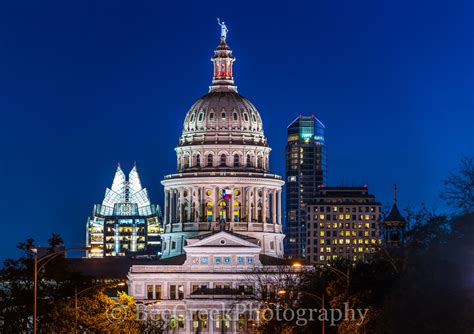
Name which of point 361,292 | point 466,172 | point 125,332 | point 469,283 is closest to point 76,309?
point 125,332

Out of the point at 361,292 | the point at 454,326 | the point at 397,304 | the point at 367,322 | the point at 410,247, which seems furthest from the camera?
the point at 410,247

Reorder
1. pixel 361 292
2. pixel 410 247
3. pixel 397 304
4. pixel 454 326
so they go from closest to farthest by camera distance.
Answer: pixel 454 326, pixel 397 304, pixel 361 292, pixel 410 247

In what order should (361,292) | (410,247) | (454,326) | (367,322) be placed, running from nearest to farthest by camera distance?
(454,326) < (367,322) < (361,292) < (410,247)

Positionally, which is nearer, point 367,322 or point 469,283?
point 469,283

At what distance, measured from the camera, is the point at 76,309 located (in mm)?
151750

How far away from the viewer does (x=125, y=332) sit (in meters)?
159

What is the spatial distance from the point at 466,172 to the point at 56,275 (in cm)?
4137

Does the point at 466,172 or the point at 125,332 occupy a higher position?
the point at 466,172

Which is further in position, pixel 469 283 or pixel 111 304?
pixel 111 304

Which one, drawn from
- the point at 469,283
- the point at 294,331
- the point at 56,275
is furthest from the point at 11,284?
the point at 469,283

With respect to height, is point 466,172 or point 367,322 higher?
point 466,172

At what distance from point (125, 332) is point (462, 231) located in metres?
32.9

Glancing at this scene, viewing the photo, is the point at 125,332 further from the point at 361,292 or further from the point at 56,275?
the point at 361,292

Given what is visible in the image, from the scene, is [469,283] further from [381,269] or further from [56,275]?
[56,275]
